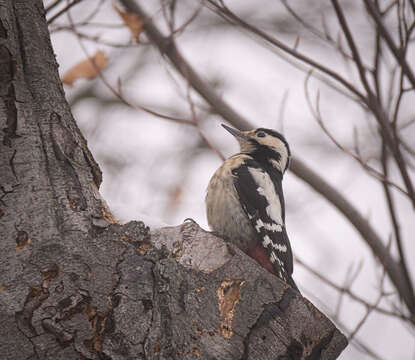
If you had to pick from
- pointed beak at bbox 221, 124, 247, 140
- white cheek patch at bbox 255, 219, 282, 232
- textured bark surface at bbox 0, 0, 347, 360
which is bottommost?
textured bark surface at bbox 0, 0, 347, 360

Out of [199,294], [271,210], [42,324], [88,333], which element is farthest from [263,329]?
[271,210]

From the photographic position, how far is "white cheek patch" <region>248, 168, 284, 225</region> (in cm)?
389

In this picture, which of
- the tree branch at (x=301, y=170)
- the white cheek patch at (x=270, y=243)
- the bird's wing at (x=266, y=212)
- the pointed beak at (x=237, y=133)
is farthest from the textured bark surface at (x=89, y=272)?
the pointed beak at (x=237, y=133)

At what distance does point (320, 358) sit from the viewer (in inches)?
82.5

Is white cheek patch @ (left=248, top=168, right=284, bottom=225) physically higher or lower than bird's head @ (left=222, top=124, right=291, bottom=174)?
lower

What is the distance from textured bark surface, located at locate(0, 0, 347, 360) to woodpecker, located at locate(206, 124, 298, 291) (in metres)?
1.40

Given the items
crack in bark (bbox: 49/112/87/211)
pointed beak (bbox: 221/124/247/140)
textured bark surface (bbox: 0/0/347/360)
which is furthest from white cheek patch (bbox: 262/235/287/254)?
crack in bark (bbox: 49/112/87/211)

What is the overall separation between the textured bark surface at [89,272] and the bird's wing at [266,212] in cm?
140

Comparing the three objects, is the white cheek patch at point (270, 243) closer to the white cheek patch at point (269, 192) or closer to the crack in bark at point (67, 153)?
the white cheek patch at point (269, 192)

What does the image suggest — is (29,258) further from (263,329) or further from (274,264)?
(274,264)

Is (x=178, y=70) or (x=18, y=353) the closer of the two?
(x=18, y=353)

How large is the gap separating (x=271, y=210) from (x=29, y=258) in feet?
7.67

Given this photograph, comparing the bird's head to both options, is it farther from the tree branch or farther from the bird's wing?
the tree branch

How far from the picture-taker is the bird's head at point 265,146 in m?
4.76
